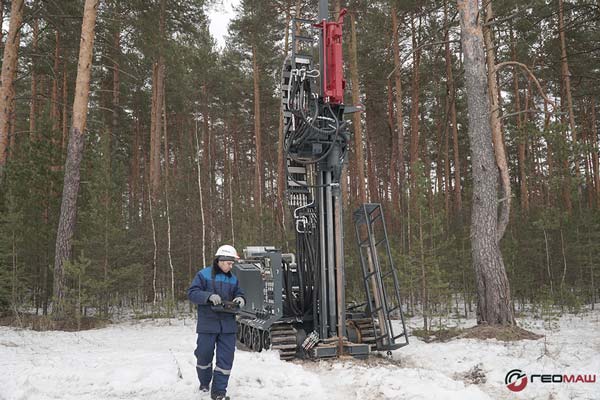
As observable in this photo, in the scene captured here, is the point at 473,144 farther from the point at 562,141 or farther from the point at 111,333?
the point at 111,333

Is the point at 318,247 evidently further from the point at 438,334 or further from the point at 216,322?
the point at 438,334

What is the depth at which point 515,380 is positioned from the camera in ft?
21.7

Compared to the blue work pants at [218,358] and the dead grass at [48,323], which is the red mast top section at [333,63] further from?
the dead grass at [48,323]

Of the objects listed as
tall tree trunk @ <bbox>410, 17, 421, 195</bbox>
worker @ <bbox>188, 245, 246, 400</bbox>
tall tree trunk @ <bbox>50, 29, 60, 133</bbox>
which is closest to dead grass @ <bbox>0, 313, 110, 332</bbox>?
tall tree trunk @ <bbox>50, 29, 60, 133</bbox>

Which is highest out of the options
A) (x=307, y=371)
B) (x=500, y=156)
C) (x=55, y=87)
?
(x=55, y=87)

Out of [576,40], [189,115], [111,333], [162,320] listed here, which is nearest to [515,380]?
[111,333]

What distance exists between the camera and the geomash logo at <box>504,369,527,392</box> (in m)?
6.27

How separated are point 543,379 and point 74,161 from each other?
1149 centimetres

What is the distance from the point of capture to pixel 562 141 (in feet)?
31.1

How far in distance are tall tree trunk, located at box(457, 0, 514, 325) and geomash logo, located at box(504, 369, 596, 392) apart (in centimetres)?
304

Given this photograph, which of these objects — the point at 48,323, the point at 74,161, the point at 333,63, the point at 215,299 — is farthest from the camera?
the point at 74,161

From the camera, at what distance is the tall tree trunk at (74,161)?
12.4 m

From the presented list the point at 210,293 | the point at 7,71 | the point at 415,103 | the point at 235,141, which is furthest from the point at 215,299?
the point at 235,141

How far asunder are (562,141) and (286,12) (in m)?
13.0
